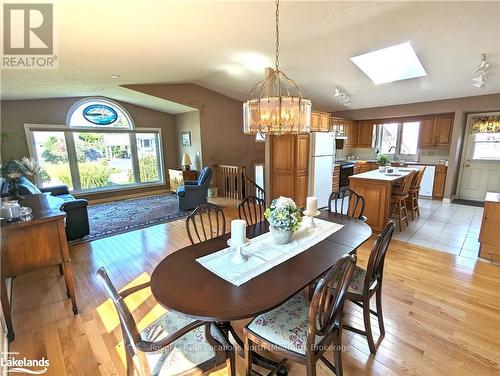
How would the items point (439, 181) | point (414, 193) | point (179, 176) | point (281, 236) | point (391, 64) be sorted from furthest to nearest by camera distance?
1. point (179, 176)
2. point (439, 181)
3. point (414, 193)
4. point (391, 64)
5. point (281, 236)

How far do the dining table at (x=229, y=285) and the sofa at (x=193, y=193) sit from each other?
344 cm

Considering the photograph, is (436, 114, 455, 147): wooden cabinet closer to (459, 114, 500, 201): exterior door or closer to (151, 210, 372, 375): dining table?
(459, 114, 500, 201): exterior door

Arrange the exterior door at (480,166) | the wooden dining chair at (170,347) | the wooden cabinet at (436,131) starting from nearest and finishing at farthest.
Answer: the wooden dining chair at (170,347) < the exterior door at (480,166) < the wooden cabinet at (436,131)

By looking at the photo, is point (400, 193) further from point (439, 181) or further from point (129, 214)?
point (129, 214)

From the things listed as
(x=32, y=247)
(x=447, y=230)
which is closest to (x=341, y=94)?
(x=447, y=230)

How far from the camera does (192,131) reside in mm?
6531

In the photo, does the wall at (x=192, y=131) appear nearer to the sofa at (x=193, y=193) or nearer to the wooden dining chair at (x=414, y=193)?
the sofa at (x=193, y=193)

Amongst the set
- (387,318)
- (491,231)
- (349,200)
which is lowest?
(387,318)

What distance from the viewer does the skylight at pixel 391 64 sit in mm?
3812

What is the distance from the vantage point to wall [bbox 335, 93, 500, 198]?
4.79m

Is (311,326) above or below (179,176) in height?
below

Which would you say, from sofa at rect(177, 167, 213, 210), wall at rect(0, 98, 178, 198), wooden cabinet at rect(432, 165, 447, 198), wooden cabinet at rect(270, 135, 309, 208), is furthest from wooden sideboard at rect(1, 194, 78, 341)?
wooden cabinet at rect(432, 165, 447, 198)

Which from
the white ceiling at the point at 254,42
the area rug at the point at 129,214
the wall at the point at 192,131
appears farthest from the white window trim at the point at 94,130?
the white ceiling at the point at 254,42

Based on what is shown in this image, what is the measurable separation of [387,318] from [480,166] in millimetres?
5846
